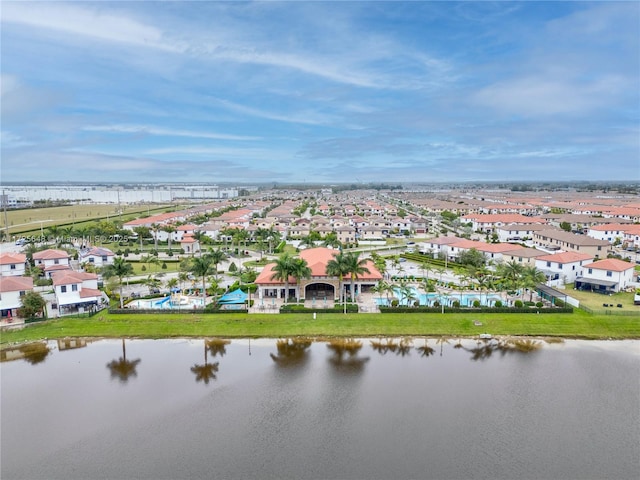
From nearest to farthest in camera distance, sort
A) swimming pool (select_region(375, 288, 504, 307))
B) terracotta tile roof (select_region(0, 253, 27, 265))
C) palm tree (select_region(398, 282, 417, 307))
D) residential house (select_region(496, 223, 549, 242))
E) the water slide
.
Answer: palm tree (select_region(398, 282, 417, 307)) < swimming pool (select_region(375, 288, 504, 307)) < the water slide < terracotta tile roof (select_region(0, 253, 27, 265)) < residential house (select_region(496, 223, 549, 242))

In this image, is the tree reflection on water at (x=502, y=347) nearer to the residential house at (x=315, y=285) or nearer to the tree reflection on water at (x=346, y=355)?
the tree reflection on water at (x=346, y=355)

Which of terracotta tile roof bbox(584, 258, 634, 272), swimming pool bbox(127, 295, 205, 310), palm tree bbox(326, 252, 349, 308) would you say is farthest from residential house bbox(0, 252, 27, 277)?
terracotta tile roof bbox(584, 258, 634, 272)

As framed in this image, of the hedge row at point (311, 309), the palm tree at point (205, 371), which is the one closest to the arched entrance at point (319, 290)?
the hedge row at point (311, 309)

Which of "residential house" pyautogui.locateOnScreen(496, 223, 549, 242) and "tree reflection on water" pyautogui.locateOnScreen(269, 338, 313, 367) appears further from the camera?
"residential house" pyautogui.locateOnScreen(496, 223, 549, 242)

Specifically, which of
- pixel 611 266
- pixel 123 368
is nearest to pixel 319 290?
pixel 123 368

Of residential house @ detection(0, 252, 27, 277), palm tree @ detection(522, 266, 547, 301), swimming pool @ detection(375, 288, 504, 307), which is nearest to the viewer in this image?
palm tree @ detection(522, 266, 547, 301)

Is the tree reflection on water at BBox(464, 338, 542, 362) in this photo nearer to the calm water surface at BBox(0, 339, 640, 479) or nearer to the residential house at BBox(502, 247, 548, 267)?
the calm water surface at BBox(0, 339, 640, 479)
